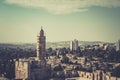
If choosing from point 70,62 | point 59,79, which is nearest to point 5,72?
point 59,79

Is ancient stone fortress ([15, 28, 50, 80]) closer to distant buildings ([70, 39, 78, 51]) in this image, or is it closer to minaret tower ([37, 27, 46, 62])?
minaret tower ([37, 27, 46, 62])

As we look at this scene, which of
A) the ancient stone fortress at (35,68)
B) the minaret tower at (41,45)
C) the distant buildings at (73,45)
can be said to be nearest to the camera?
the ancient stone fortress at (35,68)

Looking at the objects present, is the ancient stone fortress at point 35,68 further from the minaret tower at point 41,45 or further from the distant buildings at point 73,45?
the distant buildings at point 73,45

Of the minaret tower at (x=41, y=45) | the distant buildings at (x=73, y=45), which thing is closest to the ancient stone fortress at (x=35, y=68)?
the minaret tower at (x=41, y=45)

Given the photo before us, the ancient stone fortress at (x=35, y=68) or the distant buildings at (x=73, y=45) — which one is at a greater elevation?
the distant buildings at (x=73, y=45)

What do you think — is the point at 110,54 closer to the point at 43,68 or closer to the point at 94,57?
the point at 94,57

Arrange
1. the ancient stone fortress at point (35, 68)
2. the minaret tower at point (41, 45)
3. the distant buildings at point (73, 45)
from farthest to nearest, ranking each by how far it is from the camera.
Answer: the distant buildings at point (73, 45) < the minaret tower at point (41, 45) < the ancient stone fortress at point (35, 68)

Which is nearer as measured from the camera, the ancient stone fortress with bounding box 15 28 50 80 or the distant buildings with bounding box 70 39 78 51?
the ancient stone fortress with bounding box 15 28 50 80

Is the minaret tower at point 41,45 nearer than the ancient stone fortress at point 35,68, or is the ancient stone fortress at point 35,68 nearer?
the ancient stone fortress at point 35,68

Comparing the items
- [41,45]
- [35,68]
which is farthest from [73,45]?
[35,68]

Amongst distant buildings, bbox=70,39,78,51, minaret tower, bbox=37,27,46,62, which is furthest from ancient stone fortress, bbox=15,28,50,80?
distant buildings, bbox=70,39,78,51

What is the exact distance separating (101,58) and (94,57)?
0.70 meters

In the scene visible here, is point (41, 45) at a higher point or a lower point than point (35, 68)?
higher

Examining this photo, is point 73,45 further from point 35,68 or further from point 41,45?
point 35,68
